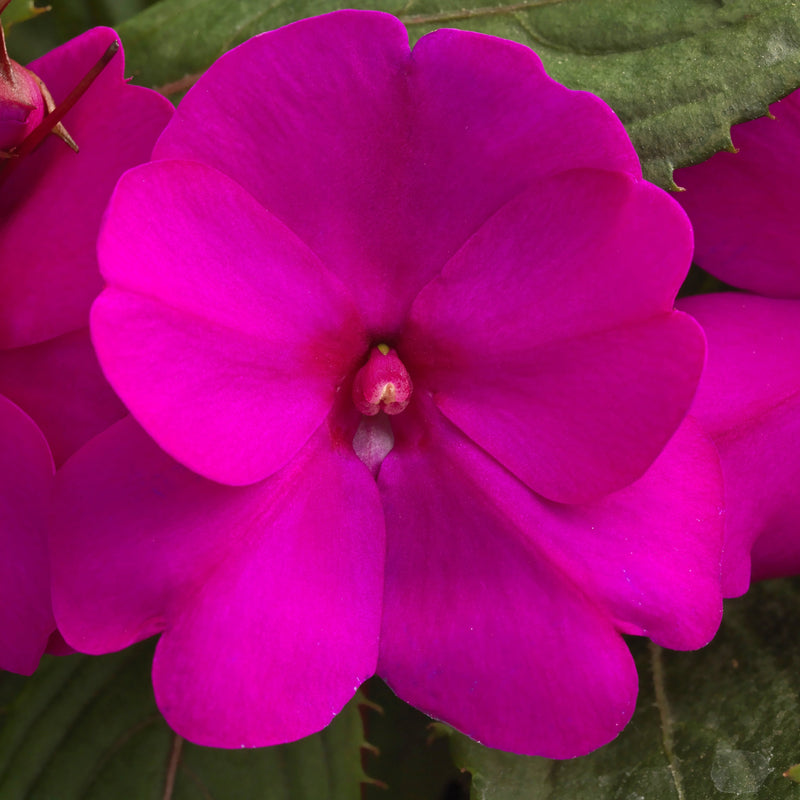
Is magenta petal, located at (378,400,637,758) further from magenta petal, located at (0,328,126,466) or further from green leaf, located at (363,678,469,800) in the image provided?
green leaf, located at (363,678,469,800)

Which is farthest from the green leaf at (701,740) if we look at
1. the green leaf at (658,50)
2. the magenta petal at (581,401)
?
the green leaf at (658,50)

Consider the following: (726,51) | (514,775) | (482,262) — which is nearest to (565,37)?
(726,51)

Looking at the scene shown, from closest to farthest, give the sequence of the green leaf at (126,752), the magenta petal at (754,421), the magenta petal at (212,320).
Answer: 1. the magenta petal at (212,320)
2. the magenta petal at (754,421)
3. the green leaf at (126,752)

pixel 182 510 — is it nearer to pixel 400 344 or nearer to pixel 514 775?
pixel 400 344

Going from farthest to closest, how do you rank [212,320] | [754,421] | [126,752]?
1. [126,752]
2. [754,421]
3. [212,320]

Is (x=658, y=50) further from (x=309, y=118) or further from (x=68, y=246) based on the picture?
(x=68, y=246)

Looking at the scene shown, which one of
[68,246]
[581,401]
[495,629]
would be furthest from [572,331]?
[68,246]

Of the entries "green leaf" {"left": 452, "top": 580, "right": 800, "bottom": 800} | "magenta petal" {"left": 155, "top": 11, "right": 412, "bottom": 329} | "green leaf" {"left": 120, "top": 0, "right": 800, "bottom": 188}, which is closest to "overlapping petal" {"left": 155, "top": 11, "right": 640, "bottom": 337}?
"magenta petal" {"left": 155, "top": 11, "right": 412, "bottom": 329}

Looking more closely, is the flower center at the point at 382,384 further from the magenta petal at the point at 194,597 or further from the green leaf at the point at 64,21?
the green leaf at the point at 64,21
